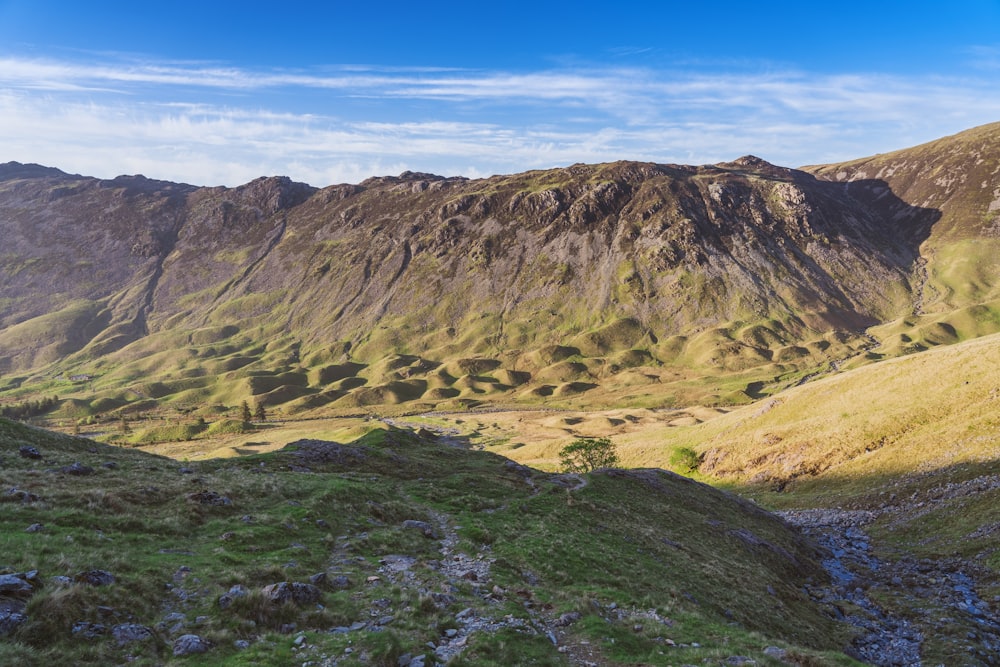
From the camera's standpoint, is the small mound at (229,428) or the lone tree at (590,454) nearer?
the lone tree at (590,454)

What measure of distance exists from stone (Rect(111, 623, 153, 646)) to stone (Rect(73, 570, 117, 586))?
2720 millimetres

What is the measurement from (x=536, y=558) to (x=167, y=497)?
2203cm

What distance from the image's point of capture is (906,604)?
114 feet

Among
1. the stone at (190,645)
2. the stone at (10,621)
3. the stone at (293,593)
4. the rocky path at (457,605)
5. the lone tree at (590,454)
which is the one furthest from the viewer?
the lone tree at (590,454)

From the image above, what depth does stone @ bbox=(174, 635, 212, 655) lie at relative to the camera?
15807 mm

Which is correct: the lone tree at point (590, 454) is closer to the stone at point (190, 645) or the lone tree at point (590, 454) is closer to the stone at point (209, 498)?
the stone at point (209, 498)

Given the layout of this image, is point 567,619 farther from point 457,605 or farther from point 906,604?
point 906,604

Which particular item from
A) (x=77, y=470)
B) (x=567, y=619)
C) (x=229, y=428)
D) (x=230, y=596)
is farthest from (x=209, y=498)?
(x=229, y=428)

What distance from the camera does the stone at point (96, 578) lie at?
18.1 meters

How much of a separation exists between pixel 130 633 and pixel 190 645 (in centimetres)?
198

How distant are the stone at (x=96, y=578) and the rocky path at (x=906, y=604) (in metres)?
34.2

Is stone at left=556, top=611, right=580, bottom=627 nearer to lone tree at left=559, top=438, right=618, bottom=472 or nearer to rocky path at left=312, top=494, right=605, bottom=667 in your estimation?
rocky path at left=312, top=494, right=605, bottom=667

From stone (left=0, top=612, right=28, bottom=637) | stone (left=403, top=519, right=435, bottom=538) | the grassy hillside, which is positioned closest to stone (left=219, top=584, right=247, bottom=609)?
the grassy hillside

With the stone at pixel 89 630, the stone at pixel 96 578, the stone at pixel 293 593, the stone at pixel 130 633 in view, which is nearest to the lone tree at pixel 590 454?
the stone at pixel 293 593
